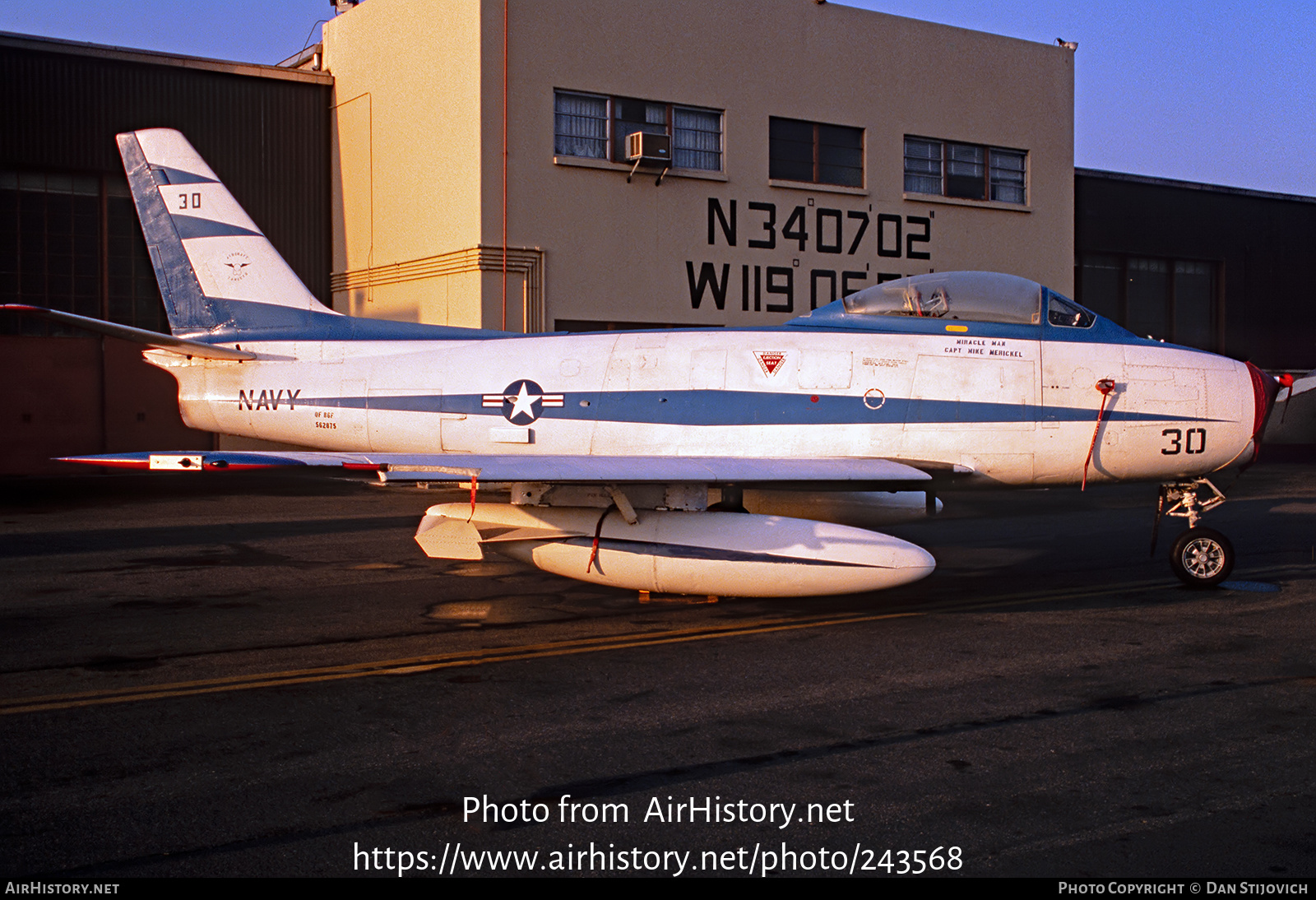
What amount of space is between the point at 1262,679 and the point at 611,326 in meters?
15.5

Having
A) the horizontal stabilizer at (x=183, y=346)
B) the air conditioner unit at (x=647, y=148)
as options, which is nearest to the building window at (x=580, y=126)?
the air conditioner unit at (x=647, y=148)

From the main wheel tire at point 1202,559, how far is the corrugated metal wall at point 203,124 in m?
16.5

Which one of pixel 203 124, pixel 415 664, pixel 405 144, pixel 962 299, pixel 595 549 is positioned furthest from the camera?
pixel 203 124

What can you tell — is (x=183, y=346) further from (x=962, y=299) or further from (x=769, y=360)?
(x=962, y=299)

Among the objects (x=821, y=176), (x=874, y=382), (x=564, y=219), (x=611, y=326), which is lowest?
(x=874, y=382)

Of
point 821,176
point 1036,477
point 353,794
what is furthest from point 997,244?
point 353,794

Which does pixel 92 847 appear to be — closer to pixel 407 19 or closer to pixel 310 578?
pixel 310 578

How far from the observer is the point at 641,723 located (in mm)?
5973

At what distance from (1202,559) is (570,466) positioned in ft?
19.7

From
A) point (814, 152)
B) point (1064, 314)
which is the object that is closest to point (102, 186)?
point (814, 152)

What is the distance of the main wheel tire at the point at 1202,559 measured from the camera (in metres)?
9.97

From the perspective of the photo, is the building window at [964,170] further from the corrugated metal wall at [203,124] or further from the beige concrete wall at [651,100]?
the corrugated metal wall at [203,124]

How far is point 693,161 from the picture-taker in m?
21.4

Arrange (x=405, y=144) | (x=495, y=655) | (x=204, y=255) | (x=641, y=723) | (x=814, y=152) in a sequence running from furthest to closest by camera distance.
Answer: (x=814, y=152) → (x=405, y=144) → (x=204, y=255) → (x=495, y=655) → (x=641, y=723)
